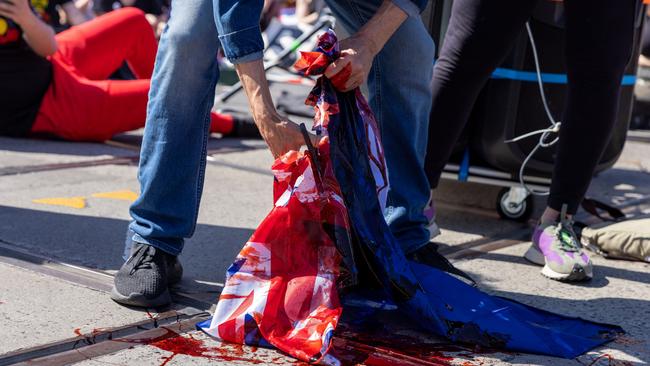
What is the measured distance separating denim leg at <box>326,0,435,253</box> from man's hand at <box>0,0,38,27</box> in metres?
2.43

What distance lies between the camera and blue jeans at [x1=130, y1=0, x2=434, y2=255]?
2.36 metres

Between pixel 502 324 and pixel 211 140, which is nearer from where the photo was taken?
pixel 502 324

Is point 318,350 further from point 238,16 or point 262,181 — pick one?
point 262,181

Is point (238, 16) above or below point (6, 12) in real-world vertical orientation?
above

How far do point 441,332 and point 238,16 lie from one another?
2.85 feet

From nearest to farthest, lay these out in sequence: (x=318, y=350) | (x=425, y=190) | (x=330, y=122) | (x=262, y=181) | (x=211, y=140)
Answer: (x=318, y=350) < (x=330, y=122) < (x=425, y=190) < (x=262, y=181) < (x=211, y=140)

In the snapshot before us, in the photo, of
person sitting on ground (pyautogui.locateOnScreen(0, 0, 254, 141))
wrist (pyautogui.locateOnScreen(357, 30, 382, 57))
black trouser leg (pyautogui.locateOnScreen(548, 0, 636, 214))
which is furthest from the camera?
person sitting on ground (pyautogui.locateOnScreen(0, 0, 254, 141))

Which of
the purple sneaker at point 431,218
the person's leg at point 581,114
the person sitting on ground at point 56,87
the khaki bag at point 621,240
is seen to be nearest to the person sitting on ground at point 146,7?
the person sitting on ground at point 56,87

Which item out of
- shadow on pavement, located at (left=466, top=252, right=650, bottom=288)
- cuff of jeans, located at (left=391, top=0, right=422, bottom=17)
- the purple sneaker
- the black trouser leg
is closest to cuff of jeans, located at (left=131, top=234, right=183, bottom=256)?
cuff of jeans, located at (left=391, top=0, right=422, bottom=17)

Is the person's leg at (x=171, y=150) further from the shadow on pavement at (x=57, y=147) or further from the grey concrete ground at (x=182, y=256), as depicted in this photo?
the shadow on pavement at (x=57, y=147)

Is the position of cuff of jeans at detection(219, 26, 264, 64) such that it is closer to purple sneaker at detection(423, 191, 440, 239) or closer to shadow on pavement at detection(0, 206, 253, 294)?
shadow on pavement at detection(0, 206, 253, 294)

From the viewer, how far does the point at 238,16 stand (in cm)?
217

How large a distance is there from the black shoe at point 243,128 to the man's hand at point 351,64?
122 inches

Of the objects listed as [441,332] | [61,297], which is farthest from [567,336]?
[61,297]
